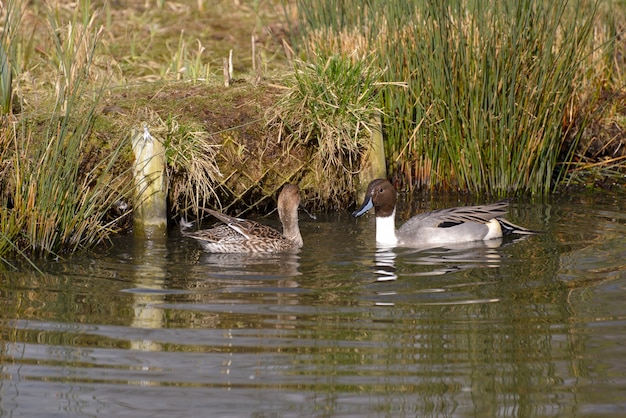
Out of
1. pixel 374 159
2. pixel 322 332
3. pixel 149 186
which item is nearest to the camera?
pixel 322 332

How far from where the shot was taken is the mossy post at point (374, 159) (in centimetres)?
900

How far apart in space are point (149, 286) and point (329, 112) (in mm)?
3064

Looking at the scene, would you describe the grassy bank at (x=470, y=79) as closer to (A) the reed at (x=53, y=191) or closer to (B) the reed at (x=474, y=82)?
(B) the reed at (x=474, y=82)

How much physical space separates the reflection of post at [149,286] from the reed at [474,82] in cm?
261

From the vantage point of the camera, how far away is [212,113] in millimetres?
8938

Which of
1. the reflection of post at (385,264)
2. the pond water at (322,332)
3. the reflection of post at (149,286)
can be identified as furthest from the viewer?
the reflection of post at (385,264)

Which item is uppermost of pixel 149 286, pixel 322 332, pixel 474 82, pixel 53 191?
pixel 474 82

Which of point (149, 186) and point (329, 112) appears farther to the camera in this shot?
point (329, 112)

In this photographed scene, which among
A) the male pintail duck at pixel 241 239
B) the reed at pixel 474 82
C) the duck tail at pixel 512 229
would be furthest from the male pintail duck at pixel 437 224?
the reed at pixel 474 82

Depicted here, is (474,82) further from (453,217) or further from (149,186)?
(149,186)

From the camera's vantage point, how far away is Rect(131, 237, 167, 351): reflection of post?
5.34 meters

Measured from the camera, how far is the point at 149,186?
796 cm

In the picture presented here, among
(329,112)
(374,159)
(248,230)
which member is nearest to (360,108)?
(329,112)

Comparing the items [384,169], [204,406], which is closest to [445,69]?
[384,169]
